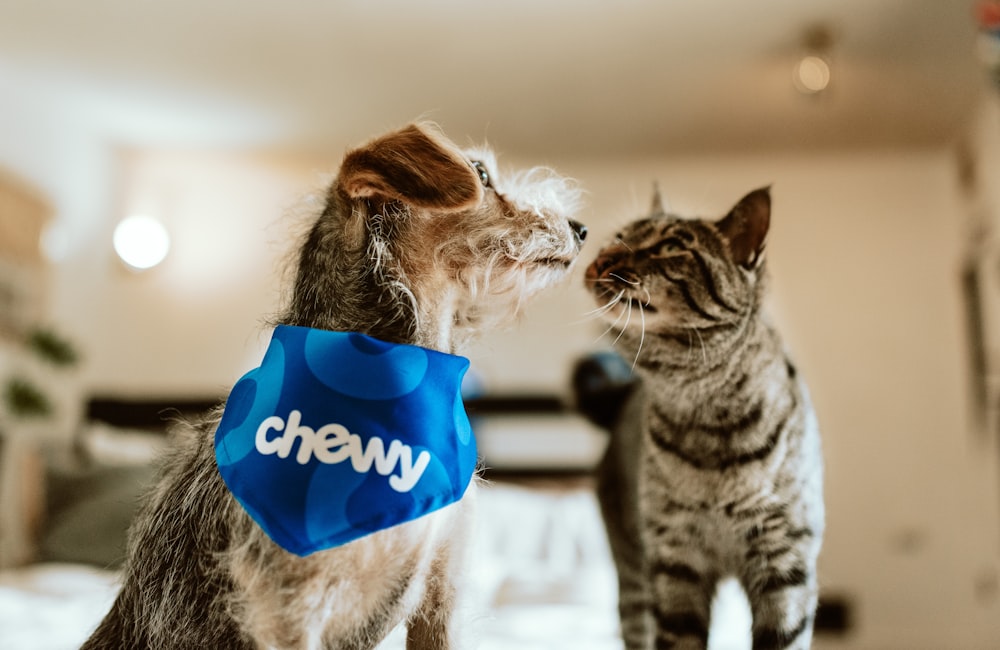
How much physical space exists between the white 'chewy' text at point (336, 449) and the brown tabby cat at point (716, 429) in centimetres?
29

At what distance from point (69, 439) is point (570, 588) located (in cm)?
231

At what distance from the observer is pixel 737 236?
80 cm

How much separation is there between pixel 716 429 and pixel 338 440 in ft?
1.42

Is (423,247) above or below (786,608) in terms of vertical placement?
above

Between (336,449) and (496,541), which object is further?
(496,541)

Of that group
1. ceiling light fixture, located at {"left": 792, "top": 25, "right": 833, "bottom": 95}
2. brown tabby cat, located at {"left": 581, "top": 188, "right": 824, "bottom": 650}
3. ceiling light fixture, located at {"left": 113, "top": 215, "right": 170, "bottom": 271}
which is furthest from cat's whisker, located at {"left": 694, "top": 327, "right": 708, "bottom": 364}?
ceiling light fixture, located at {"left": 113, "top": 215, "right": 170, "bottom": 271}

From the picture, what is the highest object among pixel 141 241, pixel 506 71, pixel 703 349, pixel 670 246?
pixel 506 71

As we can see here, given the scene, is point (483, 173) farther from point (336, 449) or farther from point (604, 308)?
point (336, 449)

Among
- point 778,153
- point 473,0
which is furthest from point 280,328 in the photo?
point 778,153

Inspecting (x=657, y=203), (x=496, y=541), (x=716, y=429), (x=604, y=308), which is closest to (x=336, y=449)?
(x=604, y=308)

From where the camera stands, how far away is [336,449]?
0.66 metres

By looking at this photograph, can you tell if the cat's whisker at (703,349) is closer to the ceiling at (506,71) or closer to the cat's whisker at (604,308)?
the cat's whisker at (604,308)

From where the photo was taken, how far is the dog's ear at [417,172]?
0.71 m

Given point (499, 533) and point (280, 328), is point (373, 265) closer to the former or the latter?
point (280, 328)
